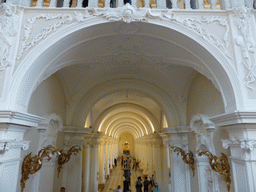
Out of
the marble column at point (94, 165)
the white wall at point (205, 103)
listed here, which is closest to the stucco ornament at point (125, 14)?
the white wall at point (205, 103)

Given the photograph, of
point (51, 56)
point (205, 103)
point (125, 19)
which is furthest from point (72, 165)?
point (125, 19)

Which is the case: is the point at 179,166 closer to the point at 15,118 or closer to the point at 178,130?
the point at 178,130

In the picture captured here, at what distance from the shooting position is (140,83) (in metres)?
8.64

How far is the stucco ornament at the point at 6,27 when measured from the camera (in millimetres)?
4141

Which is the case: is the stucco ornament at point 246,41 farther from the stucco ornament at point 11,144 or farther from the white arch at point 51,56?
the stucco ornament at point 11,144

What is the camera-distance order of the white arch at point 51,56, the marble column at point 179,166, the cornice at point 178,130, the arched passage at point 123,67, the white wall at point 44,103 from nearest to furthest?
1. the white arch at point 51,56
2. the arched passage at point 123,67
3. the white wall at point 44,103
4. the marble column at point 179,166
5. the cornice at point 178,130

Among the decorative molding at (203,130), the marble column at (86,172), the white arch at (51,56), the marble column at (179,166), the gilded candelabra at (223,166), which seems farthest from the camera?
the marble column at (86,172)

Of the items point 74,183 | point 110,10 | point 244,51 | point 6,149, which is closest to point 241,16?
point 244,51

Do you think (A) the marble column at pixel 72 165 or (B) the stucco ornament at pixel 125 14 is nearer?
(B) the stucco ornament at pixel 125 14

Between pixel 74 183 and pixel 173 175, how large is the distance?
3.94 metres

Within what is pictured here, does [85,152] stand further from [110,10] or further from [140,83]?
[110,10]

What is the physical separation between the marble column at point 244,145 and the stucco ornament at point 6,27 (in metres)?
4.79

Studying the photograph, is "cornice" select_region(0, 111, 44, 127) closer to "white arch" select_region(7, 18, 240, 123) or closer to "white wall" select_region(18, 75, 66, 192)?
"white arch" select_region(7, 18, 240, 123)

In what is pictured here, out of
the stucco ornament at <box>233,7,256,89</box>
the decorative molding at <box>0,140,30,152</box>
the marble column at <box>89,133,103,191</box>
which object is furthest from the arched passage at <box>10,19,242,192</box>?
the marble column at <box>89,133,103,191</box>
